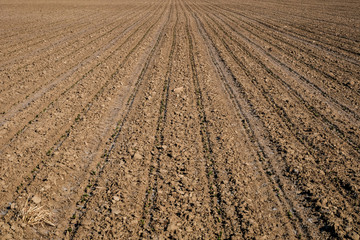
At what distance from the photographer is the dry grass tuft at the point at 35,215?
4.26 meters

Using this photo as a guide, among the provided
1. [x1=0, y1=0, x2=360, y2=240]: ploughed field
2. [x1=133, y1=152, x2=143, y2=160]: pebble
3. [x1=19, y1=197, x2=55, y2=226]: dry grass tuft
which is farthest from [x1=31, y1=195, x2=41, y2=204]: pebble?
[x1=133, y1=152, x2=143, y2=160]: pebble

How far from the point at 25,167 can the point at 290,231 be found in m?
5.22

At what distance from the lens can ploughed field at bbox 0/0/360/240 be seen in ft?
14.5

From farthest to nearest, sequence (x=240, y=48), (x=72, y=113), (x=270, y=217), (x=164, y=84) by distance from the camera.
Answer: (x=240, y=48) < (x=164, y=84) < (x=72, y=113) < (x=270, y=217)

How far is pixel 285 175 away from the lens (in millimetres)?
5469

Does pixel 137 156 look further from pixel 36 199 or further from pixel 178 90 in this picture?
pixel 178 90

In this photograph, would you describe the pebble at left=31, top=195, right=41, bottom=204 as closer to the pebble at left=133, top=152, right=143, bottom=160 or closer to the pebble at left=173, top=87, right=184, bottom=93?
the pebble at left=133, top=152, right=143, bottom=160

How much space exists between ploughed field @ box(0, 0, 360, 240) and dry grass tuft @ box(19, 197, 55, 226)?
22 millimetres

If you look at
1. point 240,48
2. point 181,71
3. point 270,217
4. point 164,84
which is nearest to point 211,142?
point 270,217

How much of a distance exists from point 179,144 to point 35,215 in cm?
327

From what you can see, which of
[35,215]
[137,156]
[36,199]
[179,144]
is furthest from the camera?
[179,144]

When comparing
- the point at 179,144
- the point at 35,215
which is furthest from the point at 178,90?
the point at 35,215

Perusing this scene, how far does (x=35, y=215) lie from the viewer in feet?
14.3

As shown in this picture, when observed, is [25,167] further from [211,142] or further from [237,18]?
[237,18]
